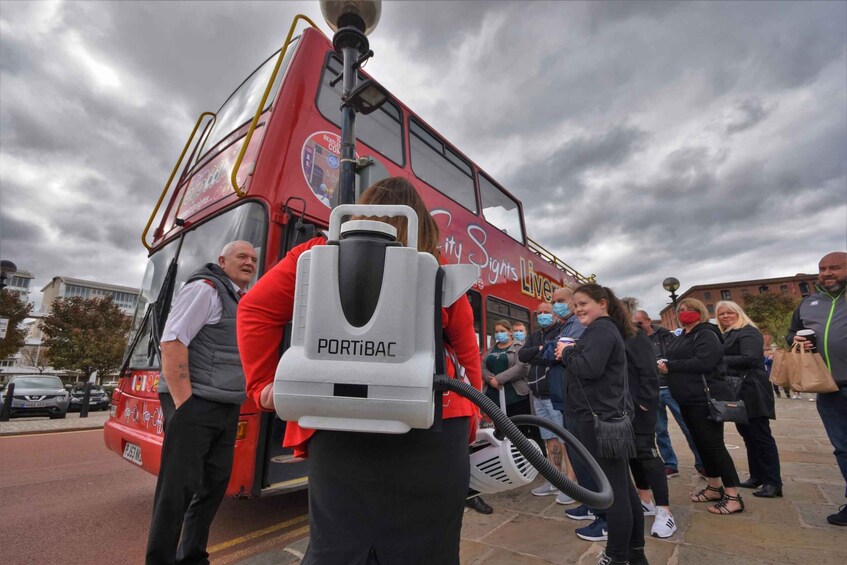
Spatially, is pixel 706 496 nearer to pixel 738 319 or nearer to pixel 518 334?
pixel 738 319

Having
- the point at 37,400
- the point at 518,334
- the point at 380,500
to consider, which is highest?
the point at 518,334

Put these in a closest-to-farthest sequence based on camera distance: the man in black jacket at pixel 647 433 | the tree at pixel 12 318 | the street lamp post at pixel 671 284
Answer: the man in black jacket at pixel 647 433, the street lamp post at pixel 671 284, the tree at pixel 12 318

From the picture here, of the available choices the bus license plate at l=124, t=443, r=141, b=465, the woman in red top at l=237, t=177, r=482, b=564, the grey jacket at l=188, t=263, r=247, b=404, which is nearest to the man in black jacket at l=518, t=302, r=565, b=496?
the grey jacket at l=188, t=263, r=247, b=404

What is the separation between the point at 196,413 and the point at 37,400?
49.7 ft

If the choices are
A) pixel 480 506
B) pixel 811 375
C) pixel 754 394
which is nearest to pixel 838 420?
pixel 811 375

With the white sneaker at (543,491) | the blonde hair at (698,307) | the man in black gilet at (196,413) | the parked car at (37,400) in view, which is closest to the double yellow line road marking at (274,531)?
the man in black gilet at (196,413)

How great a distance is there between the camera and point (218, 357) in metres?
2.44

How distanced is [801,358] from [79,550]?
5617mm

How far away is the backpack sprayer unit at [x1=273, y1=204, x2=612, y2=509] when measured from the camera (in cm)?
97

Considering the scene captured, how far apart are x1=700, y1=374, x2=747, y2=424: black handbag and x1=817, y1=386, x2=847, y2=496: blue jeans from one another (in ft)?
1.61

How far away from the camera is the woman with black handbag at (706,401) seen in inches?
133

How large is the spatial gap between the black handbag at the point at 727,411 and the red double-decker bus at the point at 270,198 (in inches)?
96.3

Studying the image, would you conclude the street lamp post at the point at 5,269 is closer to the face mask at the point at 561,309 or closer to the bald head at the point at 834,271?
the face mask at the point at 561,309

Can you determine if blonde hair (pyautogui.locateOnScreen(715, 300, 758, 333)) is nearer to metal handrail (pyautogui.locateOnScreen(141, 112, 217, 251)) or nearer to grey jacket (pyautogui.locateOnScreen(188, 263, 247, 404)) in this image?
grey jacket (pyautogui.locateOnScreen(188, 263, 247, 404))
